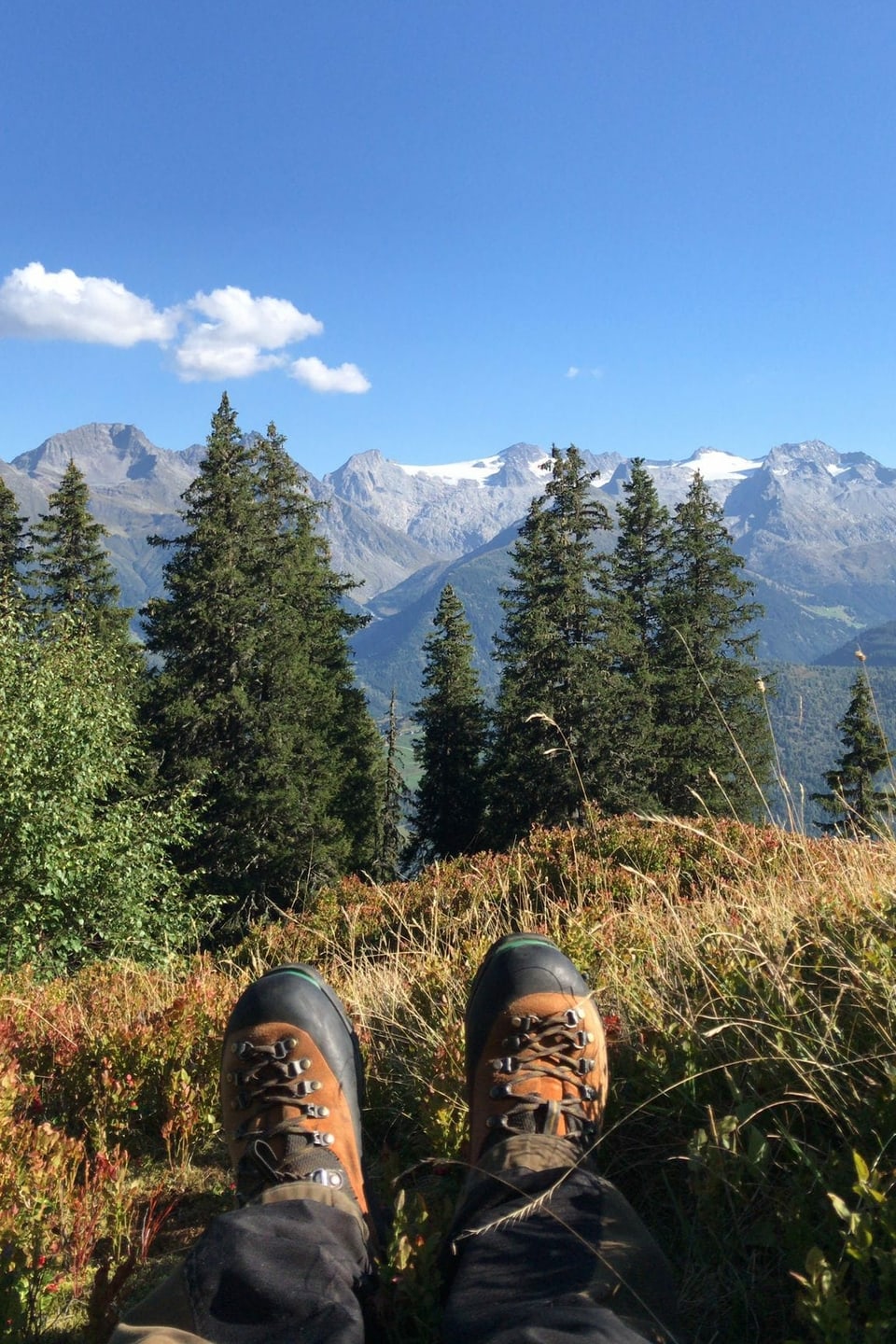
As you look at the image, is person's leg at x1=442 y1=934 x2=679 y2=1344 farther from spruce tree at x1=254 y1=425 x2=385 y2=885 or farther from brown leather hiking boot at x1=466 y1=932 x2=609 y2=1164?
spruce tree at x1=254 y1=425 x2=385 y2=885

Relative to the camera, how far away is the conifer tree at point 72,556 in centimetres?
2838

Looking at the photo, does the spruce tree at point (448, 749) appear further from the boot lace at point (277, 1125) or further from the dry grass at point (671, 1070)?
the boot lace at point (277, 1125)

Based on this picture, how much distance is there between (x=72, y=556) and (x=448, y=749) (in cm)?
1491

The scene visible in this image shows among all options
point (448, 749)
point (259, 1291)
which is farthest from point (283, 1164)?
point (448, 749)

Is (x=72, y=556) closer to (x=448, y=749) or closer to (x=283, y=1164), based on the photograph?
(x=448, y=749)

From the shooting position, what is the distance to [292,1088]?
2.39 metres

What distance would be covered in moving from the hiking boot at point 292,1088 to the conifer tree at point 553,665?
860 inches

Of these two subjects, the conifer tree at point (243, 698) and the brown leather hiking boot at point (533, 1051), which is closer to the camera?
the brown leather hiking boot at point (533, 1051)

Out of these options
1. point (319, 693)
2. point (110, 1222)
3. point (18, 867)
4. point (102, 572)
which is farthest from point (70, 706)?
point (102, 572)

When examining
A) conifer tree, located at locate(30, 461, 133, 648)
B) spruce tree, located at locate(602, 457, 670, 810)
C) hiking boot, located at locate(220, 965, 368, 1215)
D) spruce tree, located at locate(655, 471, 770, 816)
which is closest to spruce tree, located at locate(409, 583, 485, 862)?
spruce tree, located at locate(602, 457, 670, 810)

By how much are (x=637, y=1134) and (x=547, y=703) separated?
23883 mm

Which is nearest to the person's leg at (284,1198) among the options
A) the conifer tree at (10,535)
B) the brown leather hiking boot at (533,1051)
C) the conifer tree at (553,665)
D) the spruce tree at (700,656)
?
the brown leather hiking boot at (533,1051)

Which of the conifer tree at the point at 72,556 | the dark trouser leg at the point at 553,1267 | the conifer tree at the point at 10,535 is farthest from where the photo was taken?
the conifer tree at the point at 10,535

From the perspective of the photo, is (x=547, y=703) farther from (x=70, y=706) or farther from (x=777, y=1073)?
(x=777, y=1073)
